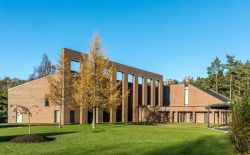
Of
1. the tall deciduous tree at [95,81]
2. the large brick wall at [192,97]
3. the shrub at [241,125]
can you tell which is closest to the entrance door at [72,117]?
the tall deciduous tree at [95,81]

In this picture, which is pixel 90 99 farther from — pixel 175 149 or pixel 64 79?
pixel 175 149

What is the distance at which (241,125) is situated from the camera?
35.9 feet

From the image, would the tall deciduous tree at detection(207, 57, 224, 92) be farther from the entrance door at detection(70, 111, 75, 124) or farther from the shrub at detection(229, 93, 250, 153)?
the shrub at detection(229, 93, 250, 153)

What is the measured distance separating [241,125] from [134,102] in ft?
171

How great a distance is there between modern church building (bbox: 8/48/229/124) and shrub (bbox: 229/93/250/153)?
32649 millimetres

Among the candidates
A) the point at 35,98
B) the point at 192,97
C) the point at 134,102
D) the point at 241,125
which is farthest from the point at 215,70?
the point at 241,125

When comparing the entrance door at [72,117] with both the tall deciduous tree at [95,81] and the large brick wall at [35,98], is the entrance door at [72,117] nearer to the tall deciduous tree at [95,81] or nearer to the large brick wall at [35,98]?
the large brick wall at [35,98]

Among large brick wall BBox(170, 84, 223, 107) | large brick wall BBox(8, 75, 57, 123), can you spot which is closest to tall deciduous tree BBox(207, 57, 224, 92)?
large brick wall BBox(170, 84, 223, 107)

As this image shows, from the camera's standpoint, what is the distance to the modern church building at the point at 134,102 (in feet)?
164

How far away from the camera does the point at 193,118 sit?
65500 mm

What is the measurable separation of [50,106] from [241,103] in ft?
143

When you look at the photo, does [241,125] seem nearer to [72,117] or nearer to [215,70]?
[72,117]

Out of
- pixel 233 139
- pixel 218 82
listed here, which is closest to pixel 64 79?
pixel 233 139

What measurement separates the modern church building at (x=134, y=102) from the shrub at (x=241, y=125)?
1285 inches
